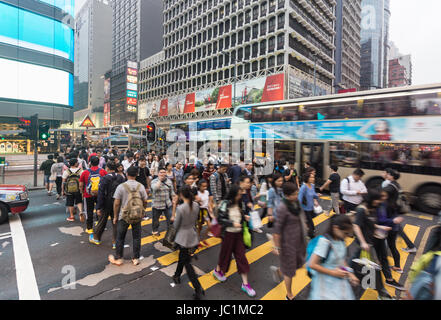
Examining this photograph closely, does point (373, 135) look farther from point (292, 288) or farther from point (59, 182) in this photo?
point (59, 182)

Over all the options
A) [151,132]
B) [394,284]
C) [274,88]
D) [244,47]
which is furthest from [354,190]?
[244,47]

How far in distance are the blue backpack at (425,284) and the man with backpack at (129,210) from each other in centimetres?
398

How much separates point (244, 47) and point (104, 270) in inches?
1636

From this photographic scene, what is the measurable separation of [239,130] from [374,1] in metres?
133

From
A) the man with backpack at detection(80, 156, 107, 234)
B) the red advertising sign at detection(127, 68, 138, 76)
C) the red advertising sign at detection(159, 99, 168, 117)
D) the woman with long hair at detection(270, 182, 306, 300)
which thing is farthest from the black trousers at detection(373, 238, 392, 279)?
the red advertising sign at detection(127, 68, 138, 76)

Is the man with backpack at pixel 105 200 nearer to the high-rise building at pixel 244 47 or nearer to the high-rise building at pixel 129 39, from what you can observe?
the high-rise building at pixel 244 47

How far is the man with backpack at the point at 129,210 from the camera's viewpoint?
4297 mm

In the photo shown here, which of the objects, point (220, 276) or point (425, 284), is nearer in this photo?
point (425, 284)

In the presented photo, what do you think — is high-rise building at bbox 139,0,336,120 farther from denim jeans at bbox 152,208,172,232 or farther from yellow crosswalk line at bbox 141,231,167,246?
yellow crosswalk line at bbox 141,231,167,246

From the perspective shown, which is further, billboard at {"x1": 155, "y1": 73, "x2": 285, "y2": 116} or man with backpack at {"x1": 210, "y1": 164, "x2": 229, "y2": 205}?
billboard at {"x1": 155, "y1": 73, "x2": 285, "y2": 116}

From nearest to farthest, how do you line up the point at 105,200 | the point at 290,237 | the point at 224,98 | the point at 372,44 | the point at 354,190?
the point at 290,237
the point at 105,200
the point at 354,190
the point at 224,98
the point at 372,44

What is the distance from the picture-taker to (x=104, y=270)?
4.23m

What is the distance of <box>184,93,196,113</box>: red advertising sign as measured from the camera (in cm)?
4481

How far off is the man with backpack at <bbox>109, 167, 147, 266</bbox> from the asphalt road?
28 cm
